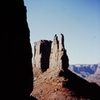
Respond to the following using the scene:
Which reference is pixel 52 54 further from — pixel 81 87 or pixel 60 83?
pixel 60 83

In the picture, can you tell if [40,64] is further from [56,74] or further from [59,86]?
[59,86]

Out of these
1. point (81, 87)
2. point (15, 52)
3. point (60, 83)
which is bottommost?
point (81, 87)

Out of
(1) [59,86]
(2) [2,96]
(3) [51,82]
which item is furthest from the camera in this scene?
(3) [51,82]

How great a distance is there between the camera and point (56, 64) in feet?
245

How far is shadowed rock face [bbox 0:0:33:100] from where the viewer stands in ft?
47.6

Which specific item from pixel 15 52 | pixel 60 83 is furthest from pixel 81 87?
pixel 15 52

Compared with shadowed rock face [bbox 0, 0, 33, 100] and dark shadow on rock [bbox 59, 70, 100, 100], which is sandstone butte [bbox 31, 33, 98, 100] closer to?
dark shadow on rock [bbox 59, 70, 100, 100]

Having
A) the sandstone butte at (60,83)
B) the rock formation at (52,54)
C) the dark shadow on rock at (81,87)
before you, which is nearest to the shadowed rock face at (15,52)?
the sandstone butte at (60,83)

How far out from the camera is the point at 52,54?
81.8m

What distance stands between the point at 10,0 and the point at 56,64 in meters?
59.9

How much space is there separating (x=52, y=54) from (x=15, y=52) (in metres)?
65.7

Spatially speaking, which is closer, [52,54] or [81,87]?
[81,87]

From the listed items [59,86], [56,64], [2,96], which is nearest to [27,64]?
[2,96]

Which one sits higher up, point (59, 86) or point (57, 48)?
point (57, 48)
